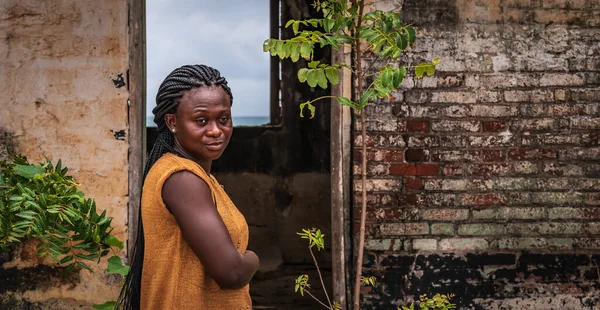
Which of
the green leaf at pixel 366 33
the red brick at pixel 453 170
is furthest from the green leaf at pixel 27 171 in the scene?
the red brick at pixel 453 170

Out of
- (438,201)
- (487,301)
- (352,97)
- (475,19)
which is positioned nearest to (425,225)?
(438,201)

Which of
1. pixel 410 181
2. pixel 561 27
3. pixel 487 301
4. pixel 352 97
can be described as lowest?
pixel 487 301

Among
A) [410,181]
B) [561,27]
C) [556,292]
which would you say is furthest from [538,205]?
[561,27]

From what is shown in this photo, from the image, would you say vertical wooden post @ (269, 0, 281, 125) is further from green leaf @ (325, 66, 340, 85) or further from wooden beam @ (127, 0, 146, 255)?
green leaf @ (325, 66, 340, 85)

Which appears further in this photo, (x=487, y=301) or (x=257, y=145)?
(x=257, y=145)

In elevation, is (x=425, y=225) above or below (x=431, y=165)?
below

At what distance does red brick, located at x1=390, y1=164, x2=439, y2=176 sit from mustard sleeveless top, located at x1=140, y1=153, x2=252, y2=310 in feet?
6.66

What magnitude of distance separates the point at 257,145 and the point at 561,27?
4485 millimetres

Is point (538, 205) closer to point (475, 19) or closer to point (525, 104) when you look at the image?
point (525, 104)

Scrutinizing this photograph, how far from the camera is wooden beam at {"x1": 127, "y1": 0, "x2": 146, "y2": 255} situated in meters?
3.69

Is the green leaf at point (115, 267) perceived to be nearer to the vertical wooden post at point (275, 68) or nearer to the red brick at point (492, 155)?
the red brick at point (492, 155)

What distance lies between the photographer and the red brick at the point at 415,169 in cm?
359

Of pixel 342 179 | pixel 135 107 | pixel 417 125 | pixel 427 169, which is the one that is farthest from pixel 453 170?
pixel 135 107

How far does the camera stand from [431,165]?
11.9ft
